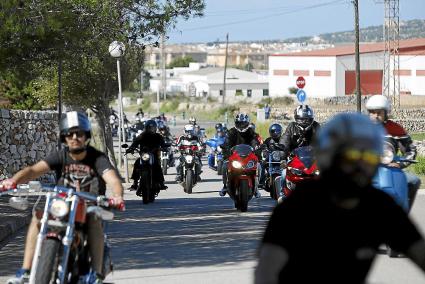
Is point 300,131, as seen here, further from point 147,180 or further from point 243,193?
point 147,180

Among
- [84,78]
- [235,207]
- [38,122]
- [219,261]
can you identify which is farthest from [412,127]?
[219,261]

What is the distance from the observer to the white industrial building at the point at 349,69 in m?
109

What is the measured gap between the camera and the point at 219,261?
1316 centimetres

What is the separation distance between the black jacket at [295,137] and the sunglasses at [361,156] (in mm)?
12554

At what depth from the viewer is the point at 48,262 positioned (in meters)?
8.30

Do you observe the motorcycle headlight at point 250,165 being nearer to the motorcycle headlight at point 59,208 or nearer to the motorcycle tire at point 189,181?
the motorcycle tire at point 189,181

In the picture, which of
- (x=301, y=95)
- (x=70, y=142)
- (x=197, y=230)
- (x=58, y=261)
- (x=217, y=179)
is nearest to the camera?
(x=58, y=261)

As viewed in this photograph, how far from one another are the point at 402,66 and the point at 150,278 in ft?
328

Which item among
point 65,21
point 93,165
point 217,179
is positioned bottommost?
point 217,179

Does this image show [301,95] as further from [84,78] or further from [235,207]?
[235,207]

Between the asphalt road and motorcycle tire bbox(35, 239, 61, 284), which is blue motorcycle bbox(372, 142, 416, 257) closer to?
the asphalt road

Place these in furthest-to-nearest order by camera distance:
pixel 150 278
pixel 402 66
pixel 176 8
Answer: pixel 402 66
pixel 176 8
pixel 150 278

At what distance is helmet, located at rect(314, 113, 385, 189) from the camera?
4.82 m

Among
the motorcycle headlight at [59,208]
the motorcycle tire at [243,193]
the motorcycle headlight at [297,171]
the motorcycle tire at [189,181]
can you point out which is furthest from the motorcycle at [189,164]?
the motorcycle headlight at [59,208]
